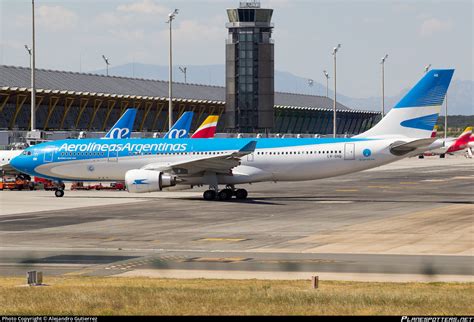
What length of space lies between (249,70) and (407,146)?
10956cm

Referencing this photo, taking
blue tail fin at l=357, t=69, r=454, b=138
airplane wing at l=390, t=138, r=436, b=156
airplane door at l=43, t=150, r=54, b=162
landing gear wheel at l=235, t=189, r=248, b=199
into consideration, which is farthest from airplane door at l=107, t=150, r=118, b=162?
airplane wing at l=390, t=138, r=436, b=156

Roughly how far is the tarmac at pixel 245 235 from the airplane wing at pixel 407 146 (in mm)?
3157

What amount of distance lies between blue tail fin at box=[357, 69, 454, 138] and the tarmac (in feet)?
14.5

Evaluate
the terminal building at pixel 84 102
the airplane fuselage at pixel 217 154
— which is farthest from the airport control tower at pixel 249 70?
the airplane fuselage at pixel 217 154

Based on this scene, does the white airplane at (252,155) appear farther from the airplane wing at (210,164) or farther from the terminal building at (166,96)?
the terminal building at (166,96)

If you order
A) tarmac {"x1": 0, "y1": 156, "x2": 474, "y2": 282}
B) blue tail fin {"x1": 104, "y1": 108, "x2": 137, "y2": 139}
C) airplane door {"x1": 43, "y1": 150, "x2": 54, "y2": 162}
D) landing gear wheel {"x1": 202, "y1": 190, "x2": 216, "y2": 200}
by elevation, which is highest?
blue tail fin {"x1": 104, "y1": 108, "x2": 137, "y2": 139}

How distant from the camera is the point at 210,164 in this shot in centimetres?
5572

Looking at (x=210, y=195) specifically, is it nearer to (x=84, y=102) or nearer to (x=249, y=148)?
(x=249, y=148)

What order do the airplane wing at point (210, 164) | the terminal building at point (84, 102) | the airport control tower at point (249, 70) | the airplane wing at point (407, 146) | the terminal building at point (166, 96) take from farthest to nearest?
the airport control tower at point (249, 70), the terminal building at point (166, 96), the terminal building at point (84, 102), the airplane wing at point (210, 164), the airplane wing at point (407, 146)

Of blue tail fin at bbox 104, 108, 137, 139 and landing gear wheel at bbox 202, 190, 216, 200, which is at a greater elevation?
blue tail fin at bbox 104, 108, 137, 139

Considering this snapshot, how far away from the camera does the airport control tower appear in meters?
160

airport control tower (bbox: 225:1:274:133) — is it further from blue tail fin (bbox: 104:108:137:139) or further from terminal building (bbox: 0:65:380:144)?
blue tail fin (bbox: 104:108:137:139)

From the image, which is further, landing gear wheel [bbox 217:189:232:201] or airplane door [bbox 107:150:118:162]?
airplane door [bbox 107:150:118:162]

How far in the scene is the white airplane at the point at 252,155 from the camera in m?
55.4
